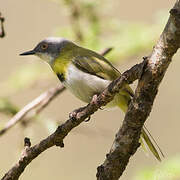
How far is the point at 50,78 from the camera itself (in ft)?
15.5

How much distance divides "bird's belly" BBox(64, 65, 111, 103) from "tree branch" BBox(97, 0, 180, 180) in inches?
48.6

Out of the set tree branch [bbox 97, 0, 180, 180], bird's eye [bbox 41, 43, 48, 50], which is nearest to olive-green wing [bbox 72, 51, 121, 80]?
bird's eye [bbox 41, 43, 48, 50]

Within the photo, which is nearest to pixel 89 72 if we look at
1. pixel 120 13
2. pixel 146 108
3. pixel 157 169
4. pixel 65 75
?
pixel 65 75

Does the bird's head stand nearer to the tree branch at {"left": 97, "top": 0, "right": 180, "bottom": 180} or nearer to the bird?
the bird

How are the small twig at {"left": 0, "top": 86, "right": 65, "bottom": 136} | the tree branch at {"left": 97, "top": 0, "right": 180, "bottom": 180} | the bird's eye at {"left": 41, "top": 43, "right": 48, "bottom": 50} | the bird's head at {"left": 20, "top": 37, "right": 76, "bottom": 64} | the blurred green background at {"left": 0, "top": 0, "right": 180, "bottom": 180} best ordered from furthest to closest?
the blurred green background at {"left": 0, "top": 0, "right": 180, "bottom": 180} → the bird's eye at {"left": 41, "top": 43, "right": 48, "bottom": 50} → the bird's head at {"left": 20, "top": 37, "right": 76, "bottom": 64} → the small twig at {"left": 0, "top": 86, "right": 65, "bottom": 136} → the tree branch at {"left": 97, "top": 0, "right": 180, "bottom": 180}

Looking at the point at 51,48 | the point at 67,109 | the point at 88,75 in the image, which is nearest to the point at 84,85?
the point at 88,75

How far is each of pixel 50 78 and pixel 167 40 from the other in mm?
2464

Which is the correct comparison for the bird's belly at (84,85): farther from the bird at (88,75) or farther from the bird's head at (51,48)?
the bird's head at (51,48)

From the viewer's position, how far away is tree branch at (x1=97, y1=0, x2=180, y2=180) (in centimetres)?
235

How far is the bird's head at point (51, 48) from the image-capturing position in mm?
4586

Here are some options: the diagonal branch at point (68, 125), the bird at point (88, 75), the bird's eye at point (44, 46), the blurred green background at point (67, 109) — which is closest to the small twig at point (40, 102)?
the bird at point (88, 75)

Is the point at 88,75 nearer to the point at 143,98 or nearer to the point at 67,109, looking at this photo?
the point at 143,98

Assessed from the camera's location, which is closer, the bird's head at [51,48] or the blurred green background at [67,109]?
the bird's head at [51,48]

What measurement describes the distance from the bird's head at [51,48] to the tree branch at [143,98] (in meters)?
1.95
